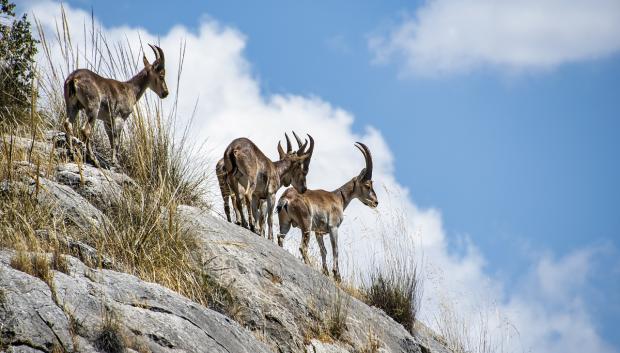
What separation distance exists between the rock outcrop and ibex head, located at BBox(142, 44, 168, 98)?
3.15 meters

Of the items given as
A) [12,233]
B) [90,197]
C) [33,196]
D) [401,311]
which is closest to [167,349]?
[12,233]

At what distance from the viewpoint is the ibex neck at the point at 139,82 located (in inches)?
515

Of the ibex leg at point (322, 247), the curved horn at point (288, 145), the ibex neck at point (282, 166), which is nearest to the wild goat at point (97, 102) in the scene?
the ibex neck at point (282, 166)

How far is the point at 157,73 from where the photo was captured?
13406mm

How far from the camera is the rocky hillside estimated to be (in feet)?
21.5

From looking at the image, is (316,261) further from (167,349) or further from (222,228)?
(167,349)

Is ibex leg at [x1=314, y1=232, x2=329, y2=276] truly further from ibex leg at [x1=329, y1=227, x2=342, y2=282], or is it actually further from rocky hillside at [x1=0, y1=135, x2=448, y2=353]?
rocky hillside at [x1=0, y1=135, x2=448, y2=353]

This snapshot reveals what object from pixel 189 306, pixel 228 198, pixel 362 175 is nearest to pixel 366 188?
pixel 362 175

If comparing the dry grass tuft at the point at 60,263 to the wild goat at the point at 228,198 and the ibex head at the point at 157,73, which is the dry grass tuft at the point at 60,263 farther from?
the ibex head at the point at 157,73

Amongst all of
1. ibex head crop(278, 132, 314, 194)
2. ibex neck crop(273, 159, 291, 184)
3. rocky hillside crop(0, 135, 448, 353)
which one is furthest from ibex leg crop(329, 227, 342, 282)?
rocky hillside crop(0, 135, 448, 353)

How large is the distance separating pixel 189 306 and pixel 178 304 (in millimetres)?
144

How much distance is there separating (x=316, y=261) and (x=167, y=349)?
282 inches

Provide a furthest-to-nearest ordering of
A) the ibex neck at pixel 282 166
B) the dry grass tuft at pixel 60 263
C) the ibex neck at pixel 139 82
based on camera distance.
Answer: the ibex neck at pixel 282 166, the ibex neck at pixel 139 82, the dry grass tuft at pixel 60 263

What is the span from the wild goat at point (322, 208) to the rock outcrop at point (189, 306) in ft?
8.83
